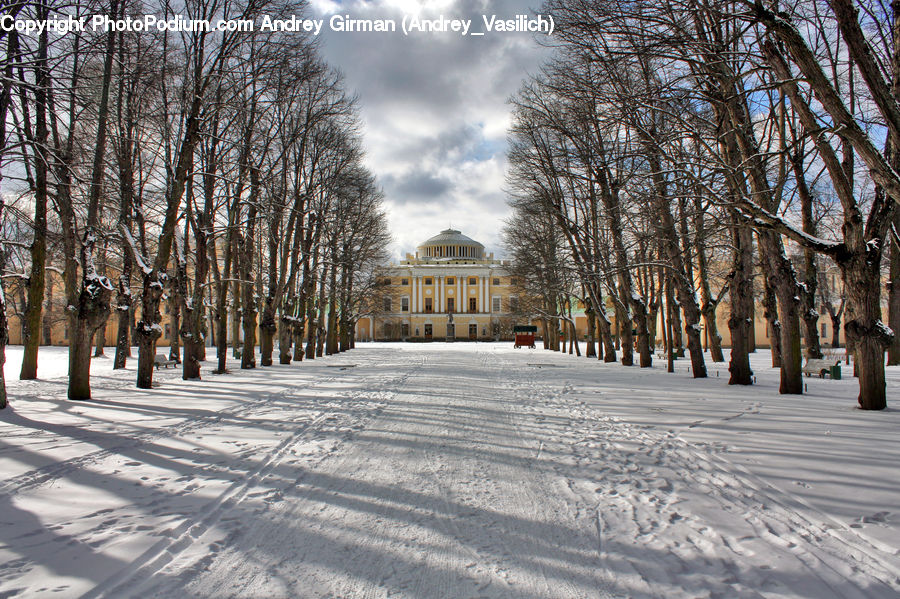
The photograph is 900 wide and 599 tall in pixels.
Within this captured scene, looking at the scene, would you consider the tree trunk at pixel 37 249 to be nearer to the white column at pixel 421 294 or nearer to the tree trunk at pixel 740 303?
the tree trunk at pixel 740 303

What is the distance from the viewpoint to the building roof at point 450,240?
10006cm

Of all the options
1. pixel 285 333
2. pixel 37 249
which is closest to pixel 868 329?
pixel 37 249

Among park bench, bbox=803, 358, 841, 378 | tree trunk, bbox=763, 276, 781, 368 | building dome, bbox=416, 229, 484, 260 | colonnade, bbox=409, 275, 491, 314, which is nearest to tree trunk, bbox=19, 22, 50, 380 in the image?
tree trunk, bbox=763, 276, 781, 368

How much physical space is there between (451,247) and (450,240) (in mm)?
1364

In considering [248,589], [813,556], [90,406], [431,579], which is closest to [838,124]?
[813,556]

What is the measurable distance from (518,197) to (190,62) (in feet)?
53.9

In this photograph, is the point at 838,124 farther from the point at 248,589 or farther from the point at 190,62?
the point at 190,62

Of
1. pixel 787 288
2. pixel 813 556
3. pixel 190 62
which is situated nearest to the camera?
pixel 813 556

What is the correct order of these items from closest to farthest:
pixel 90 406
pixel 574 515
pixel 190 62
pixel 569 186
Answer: pixel 574 515, pixel 90 406, pixel 190 62, pixel 569 186

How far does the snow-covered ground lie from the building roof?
91748mm

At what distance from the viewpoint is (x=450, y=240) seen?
100 meters

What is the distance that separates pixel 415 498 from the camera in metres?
4.56

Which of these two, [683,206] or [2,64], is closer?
[2,64]

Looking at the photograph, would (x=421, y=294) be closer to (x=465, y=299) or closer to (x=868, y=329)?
(x=465, y=299)
